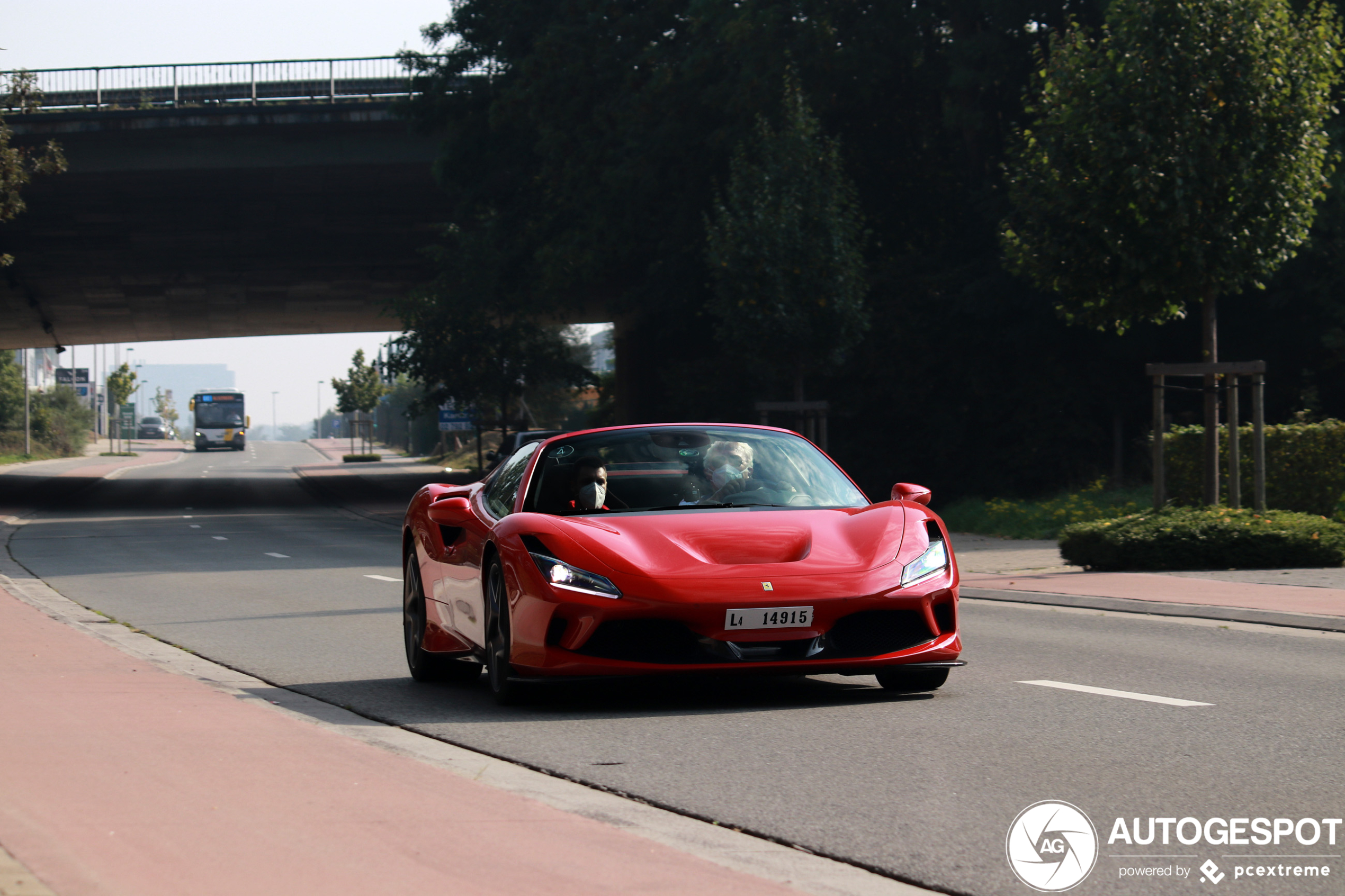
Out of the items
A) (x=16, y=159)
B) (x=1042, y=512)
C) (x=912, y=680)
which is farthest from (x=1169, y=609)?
(x=16, y=159)

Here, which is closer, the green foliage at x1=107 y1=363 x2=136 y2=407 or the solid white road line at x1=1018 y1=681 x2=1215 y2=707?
the solid white road line at x1=1018 y1=681 x2=1215 y2=707

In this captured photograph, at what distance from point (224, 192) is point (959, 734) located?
3727cm

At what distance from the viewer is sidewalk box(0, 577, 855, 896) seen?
14.4ft

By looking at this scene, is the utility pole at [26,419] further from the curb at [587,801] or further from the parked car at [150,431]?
the curb at [587,801]

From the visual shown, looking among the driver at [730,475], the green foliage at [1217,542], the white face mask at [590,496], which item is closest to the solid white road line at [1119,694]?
the driver at [730,475]

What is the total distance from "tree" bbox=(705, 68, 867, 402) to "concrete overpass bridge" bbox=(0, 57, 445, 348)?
16.1 m

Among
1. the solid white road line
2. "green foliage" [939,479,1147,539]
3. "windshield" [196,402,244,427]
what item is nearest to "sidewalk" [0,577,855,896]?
the solid white road line

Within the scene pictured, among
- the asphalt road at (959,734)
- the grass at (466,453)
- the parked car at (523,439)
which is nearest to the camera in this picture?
the asphalt road at (959,734)

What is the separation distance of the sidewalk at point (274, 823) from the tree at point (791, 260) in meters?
18.0

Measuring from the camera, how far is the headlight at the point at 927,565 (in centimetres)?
748

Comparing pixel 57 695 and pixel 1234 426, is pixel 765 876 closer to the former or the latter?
pixel 57 695

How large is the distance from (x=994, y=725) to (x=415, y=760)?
8.08ft

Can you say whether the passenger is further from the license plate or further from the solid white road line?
the solid white road line

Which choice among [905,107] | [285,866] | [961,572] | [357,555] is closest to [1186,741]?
[285,866]
